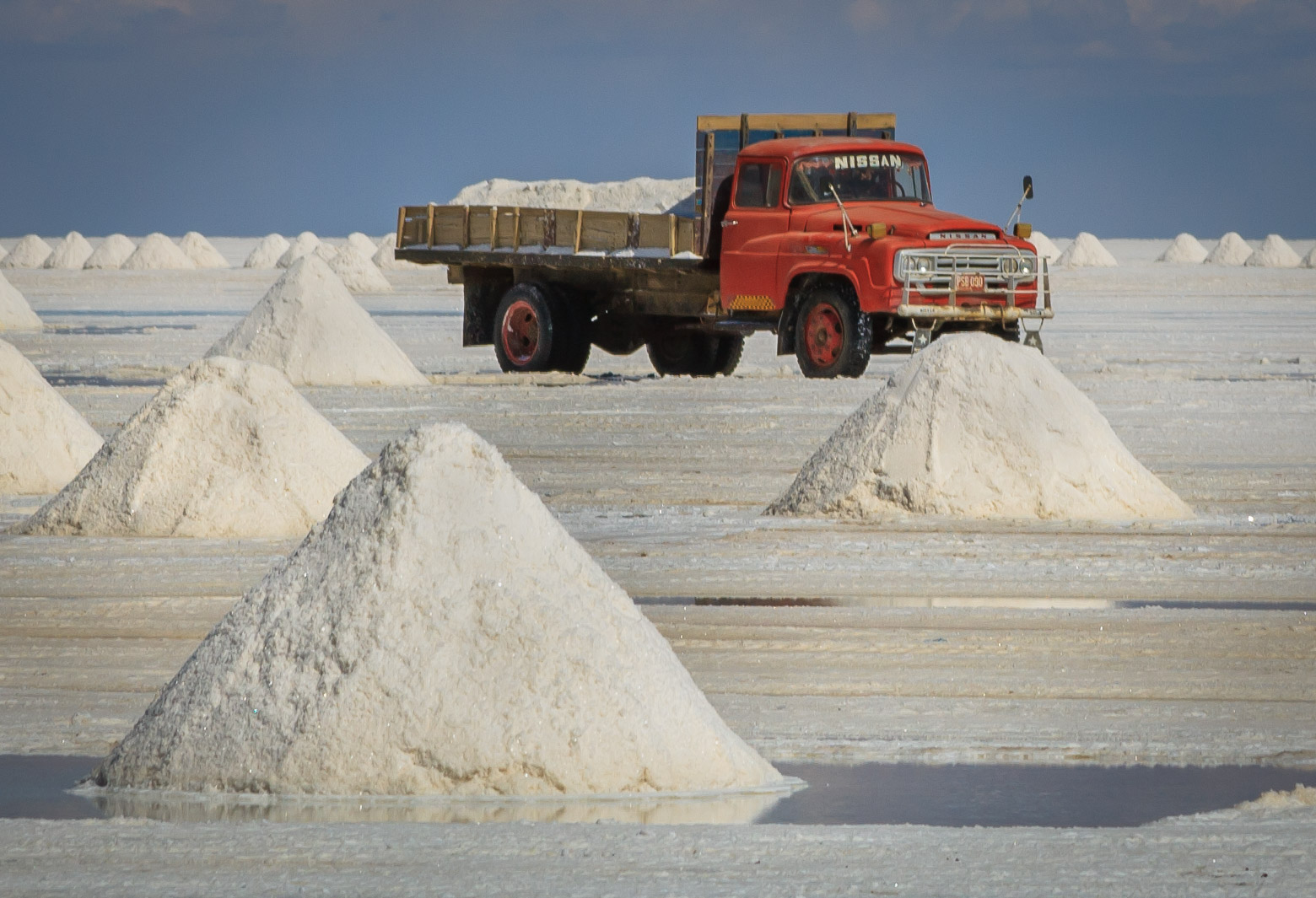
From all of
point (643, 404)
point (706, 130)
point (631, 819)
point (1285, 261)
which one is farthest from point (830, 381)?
point (1285, 261)

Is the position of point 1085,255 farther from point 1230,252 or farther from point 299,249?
point 299,249

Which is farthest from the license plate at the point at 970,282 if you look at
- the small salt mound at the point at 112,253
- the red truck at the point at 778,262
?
the small salt mound at the point at 112,253

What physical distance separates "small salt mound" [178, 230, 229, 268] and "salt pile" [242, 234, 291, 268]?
1.09 meters

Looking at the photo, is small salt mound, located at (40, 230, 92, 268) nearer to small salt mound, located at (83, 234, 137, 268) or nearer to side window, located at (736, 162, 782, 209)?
small salt mound, located at (83, 234, 137, 268)

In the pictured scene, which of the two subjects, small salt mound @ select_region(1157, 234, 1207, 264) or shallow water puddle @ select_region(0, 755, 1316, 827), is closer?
shallow water puddle @ select_region(0, 755, 1316, 827)

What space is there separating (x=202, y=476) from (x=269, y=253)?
237 ft

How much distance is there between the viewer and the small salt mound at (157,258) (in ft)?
245

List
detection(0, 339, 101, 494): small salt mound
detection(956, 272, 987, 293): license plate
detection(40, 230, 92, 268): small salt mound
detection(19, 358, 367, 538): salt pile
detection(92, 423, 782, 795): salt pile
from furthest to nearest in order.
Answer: detection(40, 230, 92, 268): small salt mound, detection(956, 272, 987, 293): license plate, detection(0, 339, 101, 494): small salt mound, detection(19, 358, 367, 538): salt pile, detection(92, 423, 782, 795): salt pile

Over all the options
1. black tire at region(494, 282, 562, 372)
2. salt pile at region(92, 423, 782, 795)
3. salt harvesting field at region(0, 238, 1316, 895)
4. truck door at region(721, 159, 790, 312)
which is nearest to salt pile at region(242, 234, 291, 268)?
black tire at region(494, 282, 562, 372)

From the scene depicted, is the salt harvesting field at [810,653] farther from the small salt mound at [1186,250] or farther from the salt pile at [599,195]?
the small salt mound at [1186,250]

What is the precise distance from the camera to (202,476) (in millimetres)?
10484

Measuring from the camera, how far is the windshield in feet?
64.3

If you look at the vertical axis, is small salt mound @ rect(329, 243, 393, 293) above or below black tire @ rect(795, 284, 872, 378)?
above

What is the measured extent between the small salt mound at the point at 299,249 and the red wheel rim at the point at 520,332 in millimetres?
49474
